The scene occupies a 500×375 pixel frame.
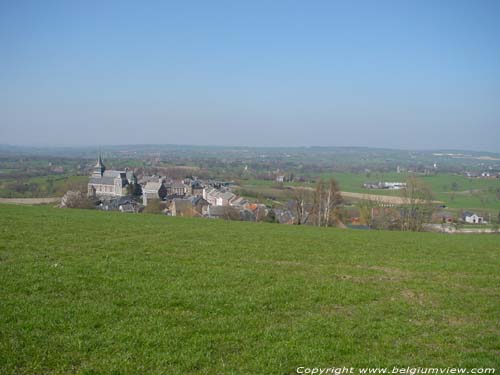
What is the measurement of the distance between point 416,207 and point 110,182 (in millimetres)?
69003

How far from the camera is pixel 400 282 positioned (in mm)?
13258

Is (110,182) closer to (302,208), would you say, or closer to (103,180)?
(103,180)

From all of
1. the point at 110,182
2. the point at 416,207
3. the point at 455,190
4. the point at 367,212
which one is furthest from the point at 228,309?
the point at 110,182

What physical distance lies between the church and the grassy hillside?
76.9m

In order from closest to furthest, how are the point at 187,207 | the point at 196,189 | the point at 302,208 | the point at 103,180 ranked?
1. the point at 302,208
2. the point at 187,207
3. the point at 103,180
4. the point at 196,189

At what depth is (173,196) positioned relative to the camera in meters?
87.1

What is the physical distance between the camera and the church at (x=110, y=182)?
9174 cm

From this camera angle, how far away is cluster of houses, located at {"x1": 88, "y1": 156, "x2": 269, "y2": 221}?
59.9 meters

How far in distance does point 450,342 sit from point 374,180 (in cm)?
10893

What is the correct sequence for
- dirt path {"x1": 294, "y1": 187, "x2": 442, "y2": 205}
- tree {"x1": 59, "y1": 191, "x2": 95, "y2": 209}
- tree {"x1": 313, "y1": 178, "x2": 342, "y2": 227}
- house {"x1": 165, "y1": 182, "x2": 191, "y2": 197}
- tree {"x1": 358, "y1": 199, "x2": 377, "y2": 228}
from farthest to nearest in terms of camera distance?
1. house {"x1": 165, "y1": 182, "x2": 191, "y2": 197}
2. tree {"x1": 59, "y1": 191, "x2": 95, "y2": 209}
3. dirt path {"x1": 294, "y1": 187, "x2": 442, "y2": 205}
4. tree {"x1": 358, "y1": 199, "x2": 377, "y2": 228}
5. tree {"x1": 313, "y1": 178, "x2": 342, "y2": 227}

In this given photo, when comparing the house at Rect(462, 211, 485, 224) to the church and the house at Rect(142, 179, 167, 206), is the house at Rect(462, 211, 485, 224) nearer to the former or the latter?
the house at Rect(142, 179, 167, 206)

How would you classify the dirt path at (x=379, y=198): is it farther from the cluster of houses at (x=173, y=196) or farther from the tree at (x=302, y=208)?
the cluster of houses at (x=173, y=196)

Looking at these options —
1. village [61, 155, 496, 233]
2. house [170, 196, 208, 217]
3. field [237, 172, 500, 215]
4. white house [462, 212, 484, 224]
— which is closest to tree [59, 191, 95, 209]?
village [61, 155, 496, 233]

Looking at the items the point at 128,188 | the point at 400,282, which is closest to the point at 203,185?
the point at 128,188
